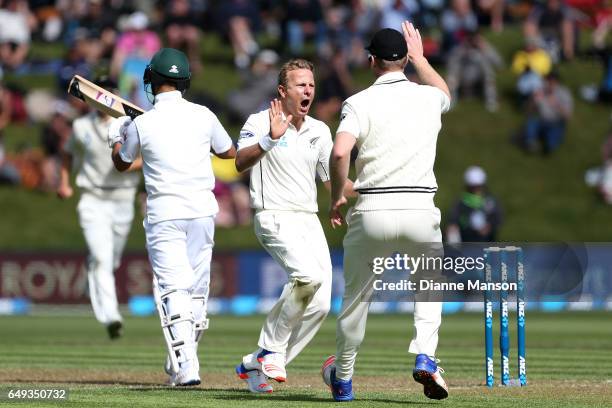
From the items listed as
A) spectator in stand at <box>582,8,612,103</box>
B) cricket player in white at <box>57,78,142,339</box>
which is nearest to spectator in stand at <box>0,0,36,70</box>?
spectator in stand at <box>582,8,612,103</box>

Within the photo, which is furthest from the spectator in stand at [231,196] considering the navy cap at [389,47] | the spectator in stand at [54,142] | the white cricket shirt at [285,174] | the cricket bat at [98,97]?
the navy cap at [389,47]

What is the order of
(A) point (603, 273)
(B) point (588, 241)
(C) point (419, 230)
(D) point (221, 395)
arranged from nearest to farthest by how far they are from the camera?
1. (C) point (419, 230)
2. (D) point (221, 395)
3. (A) point (603, 273)
4. (B) point (588, 241)

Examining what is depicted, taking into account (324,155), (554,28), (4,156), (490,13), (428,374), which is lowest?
(4,156)

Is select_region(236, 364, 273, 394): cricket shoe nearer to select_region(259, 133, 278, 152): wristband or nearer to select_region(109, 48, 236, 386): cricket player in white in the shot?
select_region(109, 48, 236, 386): cricket player in white

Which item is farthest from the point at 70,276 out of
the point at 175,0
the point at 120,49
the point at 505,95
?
the point at 505,95

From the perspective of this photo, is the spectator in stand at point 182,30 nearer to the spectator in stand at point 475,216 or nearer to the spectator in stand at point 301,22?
the spectator in stand at point 301,22

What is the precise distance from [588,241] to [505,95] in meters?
5.07

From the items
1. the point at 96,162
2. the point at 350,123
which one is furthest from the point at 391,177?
the point at 96,162

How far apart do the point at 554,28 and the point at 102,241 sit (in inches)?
686

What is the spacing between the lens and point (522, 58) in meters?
30.8

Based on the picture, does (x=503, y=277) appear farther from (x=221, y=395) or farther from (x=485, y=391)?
(x=221, y=395)

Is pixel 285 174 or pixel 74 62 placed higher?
pixel 74 62

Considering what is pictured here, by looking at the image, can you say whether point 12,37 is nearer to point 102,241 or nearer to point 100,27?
point 100,27

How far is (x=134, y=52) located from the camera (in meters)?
27.5
